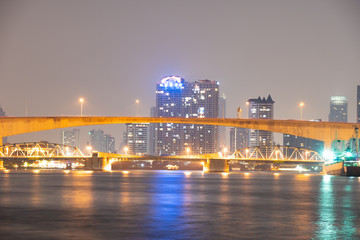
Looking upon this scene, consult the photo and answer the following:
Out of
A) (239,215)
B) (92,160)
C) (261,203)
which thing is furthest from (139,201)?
(92,160)

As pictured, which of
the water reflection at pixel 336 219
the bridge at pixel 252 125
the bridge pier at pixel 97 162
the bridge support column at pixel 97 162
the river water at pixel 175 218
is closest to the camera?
the river water at pixel 175 218

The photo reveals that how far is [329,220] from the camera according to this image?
4106cm

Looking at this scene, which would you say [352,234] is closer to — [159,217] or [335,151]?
[159,217]

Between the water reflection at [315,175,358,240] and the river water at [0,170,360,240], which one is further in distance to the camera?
the water reflection at [315,175,358,240]

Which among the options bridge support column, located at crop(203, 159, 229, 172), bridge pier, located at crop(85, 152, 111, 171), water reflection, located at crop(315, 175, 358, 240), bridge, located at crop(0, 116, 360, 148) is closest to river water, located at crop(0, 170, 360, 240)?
water reflection, located at crop(315, 175, 358, 240)

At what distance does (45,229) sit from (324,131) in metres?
120

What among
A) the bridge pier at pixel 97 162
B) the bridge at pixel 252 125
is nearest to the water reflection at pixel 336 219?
the bridge at pixel 252 125

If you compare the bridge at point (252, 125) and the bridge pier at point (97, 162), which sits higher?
the bridge at point (252, 125)

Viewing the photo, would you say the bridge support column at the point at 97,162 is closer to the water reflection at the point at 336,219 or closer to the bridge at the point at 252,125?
the bridge at the point at 252,125

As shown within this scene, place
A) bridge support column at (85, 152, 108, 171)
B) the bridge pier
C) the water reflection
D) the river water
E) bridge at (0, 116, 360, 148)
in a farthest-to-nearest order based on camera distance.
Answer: bridge support column at (85, 152, 108, 171) < the bridge pier < bridge at (0, 116, 360, 148) < the water reflection < the river water

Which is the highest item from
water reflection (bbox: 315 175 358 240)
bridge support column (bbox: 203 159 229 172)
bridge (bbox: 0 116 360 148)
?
bridge (bbox: 0 116 360 148)

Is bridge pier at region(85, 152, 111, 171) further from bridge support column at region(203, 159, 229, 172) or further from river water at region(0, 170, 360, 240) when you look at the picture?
river water at region(0, 170, 360, 240)

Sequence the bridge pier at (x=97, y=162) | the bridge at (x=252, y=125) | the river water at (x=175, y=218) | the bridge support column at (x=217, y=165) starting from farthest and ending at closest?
the bridge pier at (x=97, y=162) → the bridge support column at (x=217, y=165) → the bridge at (x=252, y=125) → the river water at (x=175, y=218)

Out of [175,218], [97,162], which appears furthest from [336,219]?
[97,162]
